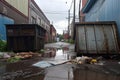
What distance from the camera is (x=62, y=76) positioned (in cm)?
520

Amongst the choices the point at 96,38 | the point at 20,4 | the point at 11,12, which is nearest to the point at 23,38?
the point at 96,38

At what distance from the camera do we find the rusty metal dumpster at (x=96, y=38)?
9.50 m

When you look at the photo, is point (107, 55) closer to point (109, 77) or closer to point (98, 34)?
point (98, 34)

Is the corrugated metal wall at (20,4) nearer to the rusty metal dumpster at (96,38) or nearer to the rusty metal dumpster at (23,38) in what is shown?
the rusty metal dumpster at (23,38)

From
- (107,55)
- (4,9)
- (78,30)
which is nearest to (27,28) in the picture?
(78,30)

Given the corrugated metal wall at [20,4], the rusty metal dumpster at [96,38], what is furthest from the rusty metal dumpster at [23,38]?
the corrugated metal wall at [20,4]

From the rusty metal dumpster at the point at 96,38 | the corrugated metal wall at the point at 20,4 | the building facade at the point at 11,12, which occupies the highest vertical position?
the corrugated metal wall at the point at 20,4

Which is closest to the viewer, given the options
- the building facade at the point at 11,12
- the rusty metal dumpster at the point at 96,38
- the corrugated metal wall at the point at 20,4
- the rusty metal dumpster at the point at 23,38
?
the rusty metal dumpster at the point at 96,38

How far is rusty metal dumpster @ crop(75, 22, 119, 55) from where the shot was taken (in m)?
9.50

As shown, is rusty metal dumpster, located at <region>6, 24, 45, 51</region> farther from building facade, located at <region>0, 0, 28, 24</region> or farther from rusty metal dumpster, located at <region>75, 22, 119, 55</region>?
building facade, located at <region>0, 0, 28, 24</region>

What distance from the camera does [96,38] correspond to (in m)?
10.1

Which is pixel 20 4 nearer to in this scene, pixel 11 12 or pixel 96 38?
pixel 11 12

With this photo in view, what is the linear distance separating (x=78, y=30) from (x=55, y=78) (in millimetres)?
5903

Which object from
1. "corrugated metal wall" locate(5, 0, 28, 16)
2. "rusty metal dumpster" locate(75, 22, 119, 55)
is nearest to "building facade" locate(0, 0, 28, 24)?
"corrugated metal wall" locate(5, 0, 28, 16)
